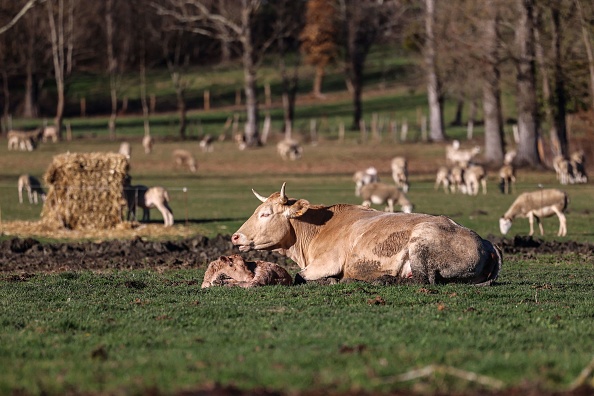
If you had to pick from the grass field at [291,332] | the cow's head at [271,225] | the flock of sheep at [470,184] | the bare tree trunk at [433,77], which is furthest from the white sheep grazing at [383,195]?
the bare tree trunk at [433,77]

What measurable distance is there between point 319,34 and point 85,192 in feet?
230

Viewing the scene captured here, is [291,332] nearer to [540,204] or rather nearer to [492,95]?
[540,204]

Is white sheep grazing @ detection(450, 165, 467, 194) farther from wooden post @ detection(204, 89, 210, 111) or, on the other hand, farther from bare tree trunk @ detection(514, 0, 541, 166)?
wooden post @ detection(204, 89, 210, 111)

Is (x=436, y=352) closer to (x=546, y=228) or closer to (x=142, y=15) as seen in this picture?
(x=546, y=228)

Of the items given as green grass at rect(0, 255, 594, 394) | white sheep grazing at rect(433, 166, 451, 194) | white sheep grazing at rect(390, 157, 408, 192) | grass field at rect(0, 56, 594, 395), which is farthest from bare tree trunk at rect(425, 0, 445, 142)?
green grass at rect(0, 255, 594, 394)

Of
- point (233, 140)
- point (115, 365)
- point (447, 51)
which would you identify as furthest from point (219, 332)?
point (233, 140)

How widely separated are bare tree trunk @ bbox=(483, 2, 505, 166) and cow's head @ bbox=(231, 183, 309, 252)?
39.7 meters

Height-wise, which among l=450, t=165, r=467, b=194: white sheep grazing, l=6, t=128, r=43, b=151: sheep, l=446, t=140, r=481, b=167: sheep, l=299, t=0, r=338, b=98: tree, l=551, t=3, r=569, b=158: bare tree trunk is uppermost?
l=299, t=0, r=338, b=98: tree

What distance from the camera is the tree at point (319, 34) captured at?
3755 inches

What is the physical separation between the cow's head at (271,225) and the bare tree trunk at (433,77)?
44518 millimetres

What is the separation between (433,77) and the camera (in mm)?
70875

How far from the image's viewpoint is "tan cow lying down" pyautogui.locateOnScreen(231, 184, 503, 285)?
13.8m

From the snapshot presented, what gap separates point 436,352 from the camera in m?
8.95

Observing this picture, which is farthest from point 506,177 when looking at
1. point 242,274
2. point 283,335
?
point 283,335
